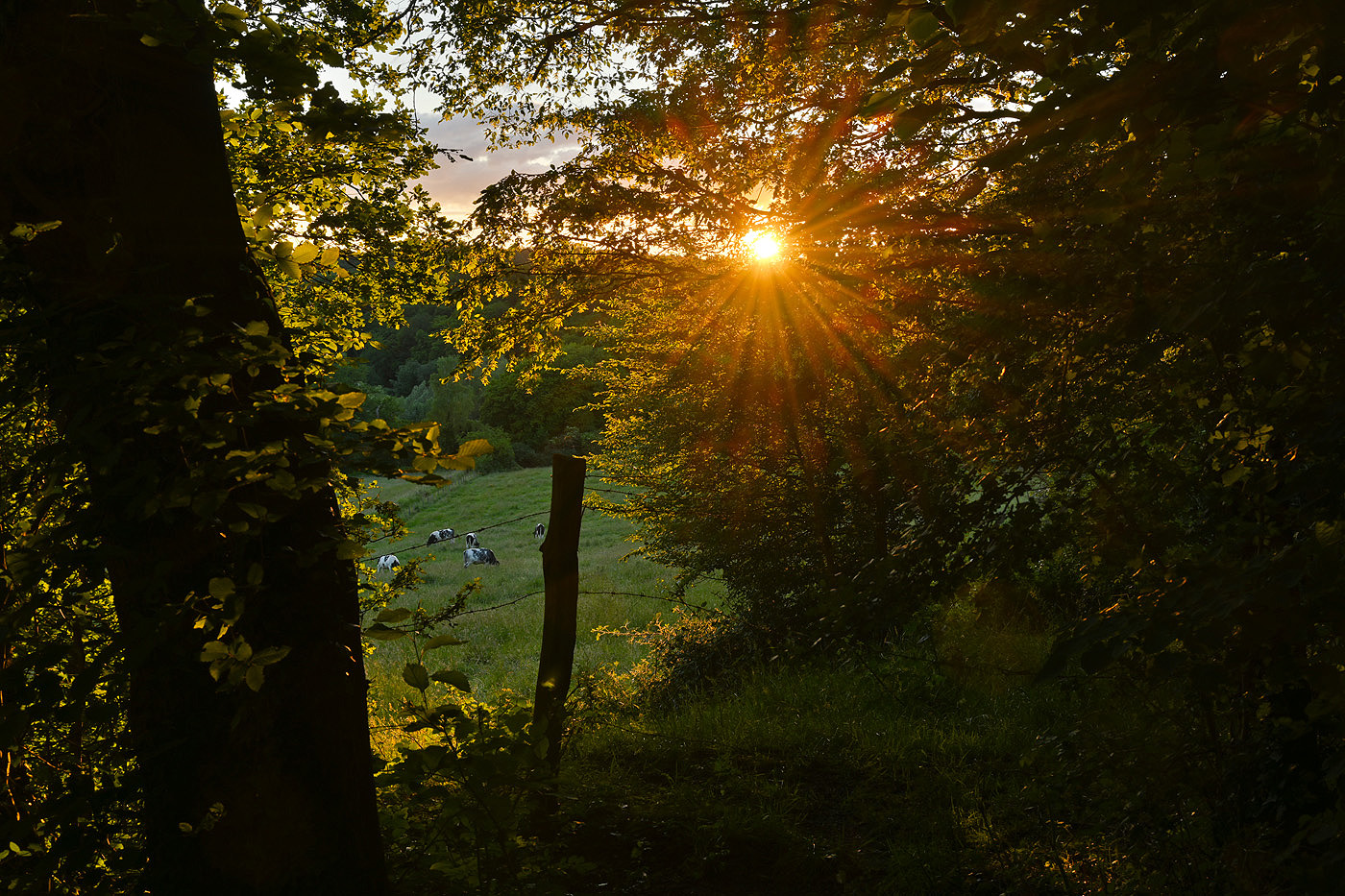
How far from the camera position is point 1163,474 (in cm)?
352

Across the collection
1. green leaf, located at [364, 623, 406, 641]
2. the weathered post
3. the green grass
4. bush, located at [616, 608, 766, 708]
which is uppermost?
green leaf, located at [364, 623, 406, 641]

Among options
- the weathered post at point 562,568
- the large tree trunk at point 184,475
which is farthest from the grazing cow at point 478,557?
the large tree trunk at point 184,475

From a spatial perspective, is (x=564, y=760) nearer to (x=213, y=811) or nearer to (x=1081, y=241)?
(x=213, y=811)

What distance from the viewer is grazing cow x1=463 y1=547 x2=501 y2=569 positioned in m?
30.0

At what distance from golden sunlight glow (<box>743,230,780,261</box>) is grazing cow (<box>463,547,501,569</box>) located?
23374mm

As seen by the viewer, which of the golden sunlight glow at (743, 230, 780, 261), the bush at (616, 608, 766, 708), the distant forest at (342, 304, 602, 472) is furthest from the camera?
the distant forest at (342, 304, 602, 472)

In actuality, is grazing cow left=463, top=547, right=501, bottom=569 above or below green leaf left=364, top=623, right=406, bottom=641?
below

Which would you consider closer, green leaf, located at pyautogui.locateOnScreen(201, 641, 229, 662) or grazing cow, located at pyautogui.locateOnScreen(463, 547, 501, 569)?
green leaf, located at pyautogui.locateOnScreen(201, 641, 229, 662)

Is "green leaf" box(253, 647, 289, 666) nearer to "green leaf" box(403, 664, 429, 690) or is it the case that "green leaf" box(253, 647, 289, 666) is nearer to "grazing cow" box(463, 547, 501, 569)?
"green leaf" box(403, 664, 429, 690)

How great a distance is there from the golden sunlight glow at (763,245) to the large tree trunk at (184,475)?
619 cm

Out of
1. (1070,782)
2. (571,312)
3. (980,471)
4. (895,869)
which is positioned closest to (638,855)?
(895,869)

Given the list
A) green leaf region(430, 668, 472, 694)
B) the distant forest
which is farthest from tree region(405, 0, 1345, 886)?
the distant forest

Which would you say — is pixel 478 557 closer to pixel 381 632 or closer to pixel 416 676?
pixel 416 676

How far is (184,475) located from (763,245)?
7.12 metres
